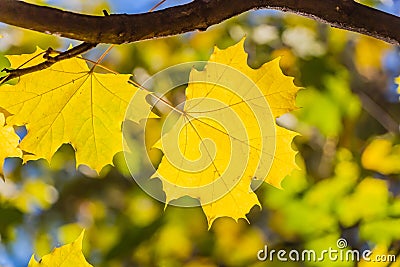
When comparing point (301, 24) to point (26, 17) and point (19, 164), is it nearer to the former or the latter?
point (19, 164)

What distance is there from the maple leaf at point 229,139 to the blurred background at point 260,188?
450 mm

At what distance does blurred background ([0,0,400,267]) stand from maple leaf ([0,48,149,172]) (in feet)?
1.79

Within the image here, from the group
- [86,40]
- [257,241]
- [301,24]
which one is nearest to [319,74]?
[301,24]

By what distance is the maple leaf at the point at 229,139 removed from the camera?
1.90 ft

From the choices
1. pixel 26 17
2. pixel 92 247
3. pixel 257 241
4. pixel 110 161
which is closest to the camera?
pixel 26 17

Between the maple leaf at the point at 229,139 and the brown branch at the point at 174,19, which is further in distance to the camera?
the maple leaf at the point at 229,139

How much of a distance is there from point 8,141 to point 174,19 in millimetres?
264

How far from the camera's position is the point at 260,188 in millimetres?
1165

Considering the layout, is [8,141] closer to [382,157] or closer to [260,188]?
[260,188]

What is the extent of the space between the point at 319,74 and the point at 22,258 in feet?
2.49

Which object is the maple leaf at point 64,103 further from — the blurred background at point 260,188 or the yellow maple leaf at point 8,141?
the blurred background at point 260,188

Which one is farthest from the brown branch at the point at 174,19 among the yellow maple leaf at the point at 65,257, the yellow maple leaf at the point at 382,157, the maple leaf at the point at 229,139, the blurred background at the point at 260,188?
the yellow maple leaf at the point at 382,157

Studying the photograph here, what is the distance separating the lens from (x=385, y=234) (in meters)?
0.94

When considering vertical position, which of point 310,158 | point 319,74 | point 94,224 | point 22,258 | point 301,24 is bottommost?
point 22,258
